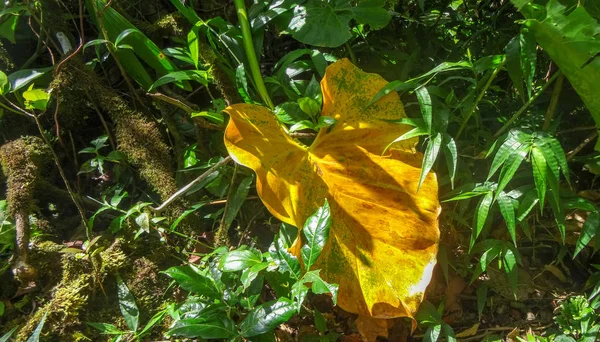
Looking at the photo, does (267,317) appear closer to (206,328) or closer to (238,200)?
(206,328)

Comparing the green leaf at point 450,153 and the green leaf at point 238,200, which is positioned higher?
the green leaf at point 450,153

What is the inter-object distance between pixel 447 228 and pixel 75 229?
0.96 m

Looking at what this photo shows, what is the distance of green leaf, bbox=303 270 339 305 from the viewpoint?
100cm

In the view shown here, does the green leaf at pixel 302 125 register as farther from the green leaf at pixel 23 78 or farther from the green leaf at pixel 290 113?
the green leaf at pixel 23 78

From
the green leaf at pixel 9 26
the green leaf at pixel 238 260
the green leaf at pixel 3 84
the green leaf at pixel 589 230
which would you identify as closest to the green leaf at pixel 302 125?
the green leaf at pixel 238 260

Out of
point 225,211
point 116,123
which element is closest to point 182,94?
point 116,123

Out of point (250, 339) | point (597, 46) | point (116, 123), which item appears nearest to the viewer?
point (597, 46)

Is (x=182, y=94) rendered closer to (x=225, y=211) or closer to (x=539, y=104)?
(x=225, y=211)

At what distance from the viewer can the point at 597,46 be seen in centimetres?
Result: 98

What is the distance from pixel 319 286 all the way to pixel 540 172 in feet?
1.50

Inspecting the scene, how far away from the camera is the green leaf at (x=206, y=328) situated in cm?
106

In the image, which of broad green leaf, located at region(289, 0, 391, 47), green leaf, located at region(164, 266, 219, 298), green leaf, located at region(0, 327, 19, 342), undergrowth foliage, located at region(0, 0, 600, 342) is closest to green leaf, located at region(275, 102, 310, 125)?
undergrowth foliage, located at region(0, 0, 600, 342)

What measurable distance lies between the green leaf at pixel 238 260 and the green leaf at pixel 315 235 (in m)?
0.11

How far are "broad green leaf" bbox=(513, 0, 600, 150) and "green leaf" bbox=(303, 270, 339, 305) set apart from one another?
0.59m
